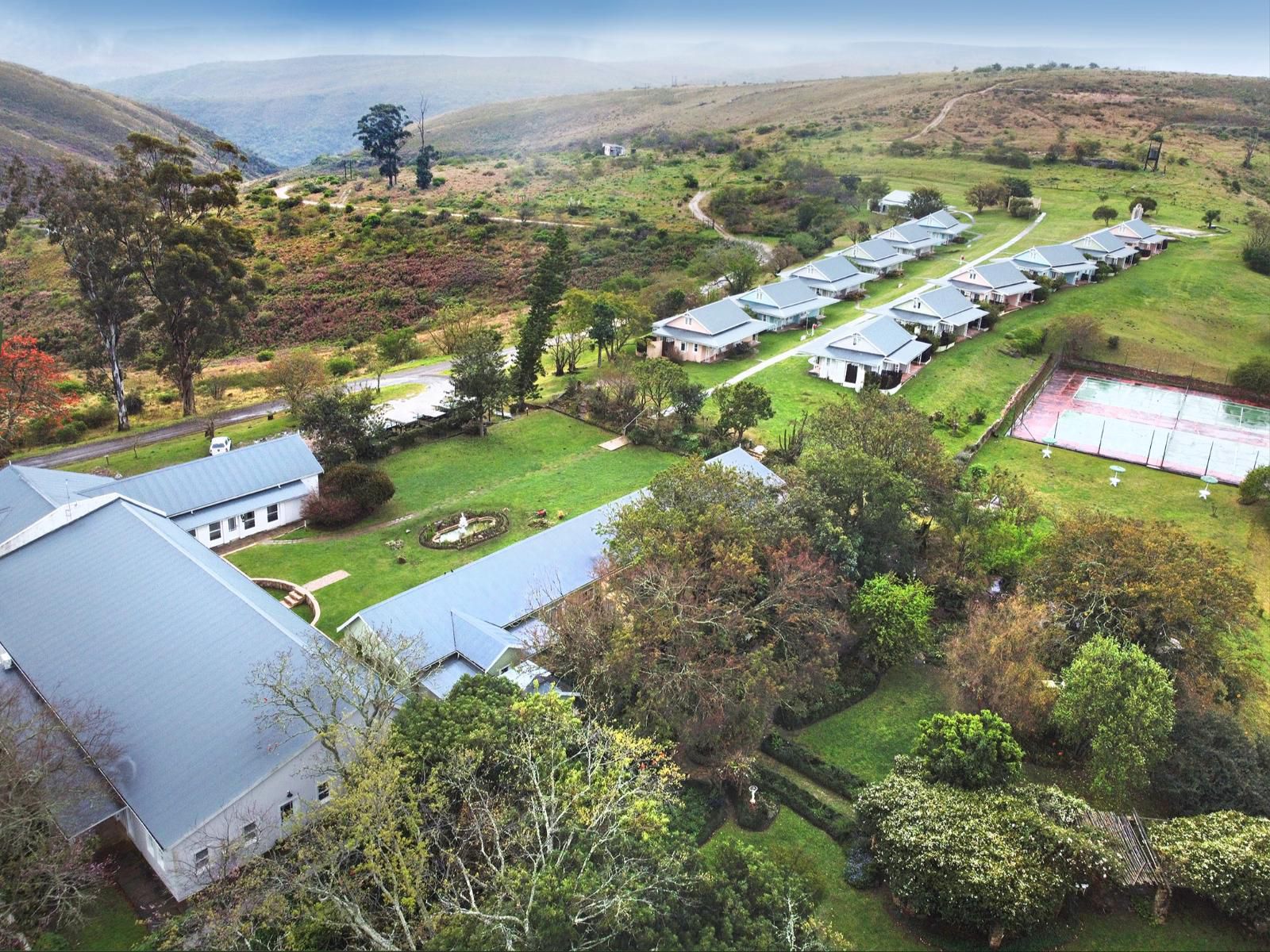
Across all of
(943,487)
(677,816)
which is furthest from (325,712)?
(943,487)

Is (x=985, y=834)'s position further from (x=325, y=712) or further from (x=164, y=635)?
(x=164, y=635)

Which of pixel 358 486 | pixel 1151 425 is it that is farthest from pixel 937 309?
pixel 358 486

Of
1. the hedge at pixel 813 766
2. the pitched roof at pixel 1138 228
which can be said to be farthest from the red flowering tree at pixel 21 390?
the pitched roof at pixel 1138 228

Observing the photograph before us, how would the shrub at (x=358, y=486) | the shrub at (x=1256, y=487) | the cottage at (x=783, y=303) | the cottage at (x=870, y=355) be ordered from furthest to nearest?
the cottage at (x=783, y=303) < the cottage at (x=870, y=355) < the shrub at (x=1256, y=487) < the shrub at (x=358, y=486)

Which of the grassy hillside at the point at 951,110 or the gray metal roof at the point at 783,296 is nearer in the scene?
the gray metal roof at the point at 783,296

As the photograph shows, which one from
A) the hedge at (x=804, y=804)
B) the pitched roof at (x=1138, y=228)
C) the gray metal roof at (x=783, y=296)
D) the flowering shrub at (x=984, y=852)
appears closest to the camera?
the flowering shrub at (x=984, y=852)

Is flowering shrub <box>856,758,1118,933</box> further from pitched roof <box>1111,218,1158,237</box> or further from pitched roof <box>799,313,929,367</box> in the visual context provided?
pitched roof <box>1111,218,1158,237</box>

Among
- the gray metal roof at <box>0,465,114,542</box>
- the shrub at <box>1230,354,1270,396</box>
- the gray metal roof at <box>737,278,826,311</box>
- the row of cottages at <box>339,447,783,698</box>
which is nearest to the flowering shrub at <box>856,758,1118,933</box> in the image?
the row of cottages at <box>339,447,783,698</box>

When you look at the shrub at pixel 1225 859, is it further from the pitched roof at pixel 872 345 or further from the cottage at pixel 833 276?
the cottage at pixel 833 276

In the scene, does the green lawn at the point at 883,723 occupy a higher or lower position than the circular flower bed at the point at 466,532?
lower
